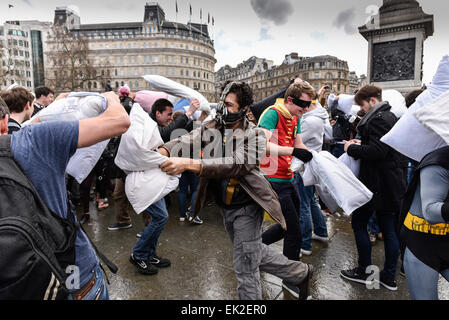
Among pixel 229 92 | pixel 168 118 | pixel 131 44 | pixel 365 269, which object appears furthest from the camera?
pixel 131 44

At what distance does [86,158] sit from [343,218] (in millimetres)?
4674

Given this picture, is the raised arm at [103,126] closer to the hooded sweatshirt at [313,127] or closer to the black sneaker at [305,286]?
the black sneaker at [305,286]

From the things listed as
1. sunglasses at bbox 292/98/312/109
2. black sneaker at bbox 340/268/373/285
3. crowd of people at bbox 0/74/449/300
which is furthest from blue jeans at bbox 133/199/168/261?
black sneaker at bbox 340/268/373/285

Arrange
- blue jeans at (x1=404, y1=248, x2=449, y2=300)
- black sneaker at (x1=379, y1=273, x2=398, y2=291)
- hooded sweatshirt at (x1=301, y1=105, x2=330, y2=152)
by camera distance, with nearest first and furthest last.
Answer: blue jeans at (x1=404, y1=248, x2=449, y2=300) → black sneaker at (x1=379, y1=273, x2=398, y2=291) → hooded sweatshirt at (x1=301, y1=105, x2=330, y2=152)

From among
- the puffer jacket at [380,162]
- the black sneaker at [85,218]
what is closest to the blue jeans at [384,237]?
the puffer jacket at [380,162]

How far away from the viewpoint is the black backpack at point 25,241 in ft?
3.49

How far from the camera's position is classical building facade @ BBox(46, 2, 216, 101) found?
269 ft

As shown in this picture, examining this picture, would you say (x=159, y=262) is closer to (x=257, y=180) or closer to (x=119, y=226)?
(x=119, y=226)

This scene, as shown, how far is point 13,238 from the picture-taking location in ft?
3.51

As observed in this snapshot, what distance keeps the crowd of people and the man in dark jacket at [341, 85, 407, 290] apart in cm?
1

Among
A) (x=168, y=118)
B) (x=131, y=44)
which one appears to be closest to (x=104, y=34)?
(x=131, y=44)

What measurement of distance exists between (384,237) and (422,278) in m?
1.43

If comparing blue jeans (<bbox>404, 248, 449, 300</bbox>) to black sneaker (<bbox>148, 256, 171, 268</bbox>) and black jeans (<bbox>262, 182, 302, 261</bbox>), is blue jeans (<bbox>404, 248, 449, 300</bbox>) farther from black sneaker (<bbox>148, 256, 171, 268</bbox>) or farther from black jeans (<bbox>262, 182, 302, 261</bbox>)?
→ black sneaker (<bbox>148, 256, 171, 268</bbox>)
